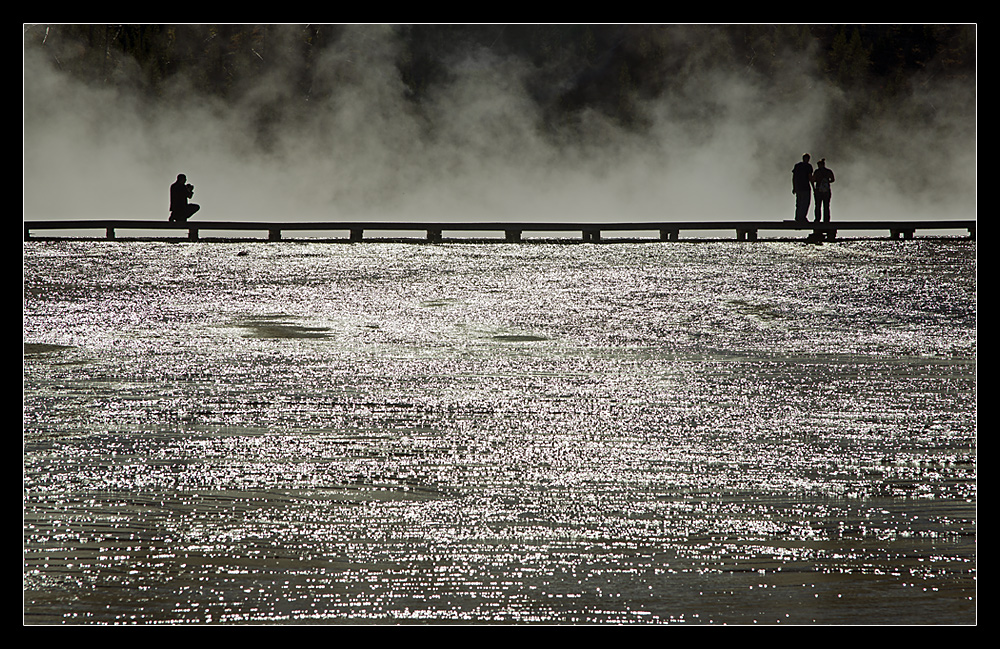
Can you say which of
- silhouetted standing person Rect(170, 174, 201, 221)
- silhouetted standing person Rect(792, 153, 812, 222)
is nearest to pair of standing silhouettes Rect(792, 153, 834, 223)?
silhouetted standing person Rect(792, 153, 812, 222)

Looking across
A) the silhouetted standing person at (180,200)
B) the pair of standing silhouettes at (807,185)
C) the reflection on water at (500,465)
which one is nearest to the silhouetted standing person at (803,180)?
the pair of standing silhouettes at (807,185)

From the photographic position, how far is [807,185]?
68.4 feet

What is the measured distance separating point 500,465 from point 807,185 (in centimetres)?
1741

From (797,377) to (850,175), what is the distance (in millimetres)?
33866

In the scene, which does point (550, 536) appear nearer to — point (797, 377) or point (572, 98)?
point (797, 377)

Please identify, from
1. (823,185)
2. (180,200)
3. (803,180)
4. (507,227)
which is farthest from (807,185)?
(180,200)

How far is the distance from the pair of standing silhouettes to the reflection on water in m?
11.5

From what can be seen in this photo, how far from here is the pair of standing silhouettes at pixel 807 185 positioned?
20875 mm

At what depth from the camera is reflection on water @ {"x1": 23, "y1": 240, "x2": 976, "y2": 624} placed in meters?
3.24

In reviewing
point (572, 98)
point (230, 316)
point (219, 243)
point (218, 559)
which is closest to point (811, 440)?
point (218, 559)

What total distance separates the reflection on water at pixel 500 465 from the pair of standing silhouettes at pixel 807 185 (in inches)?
451

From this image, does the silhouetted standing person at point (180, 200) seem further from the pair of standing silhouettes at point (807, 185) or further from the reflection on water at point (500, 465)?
the reflection on water at point (500, 465)

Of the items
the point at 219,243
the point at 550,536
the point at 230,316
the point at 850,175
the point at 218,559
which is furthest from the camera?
the point at 850,175

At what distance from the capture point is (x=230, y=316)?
9.36 metres
